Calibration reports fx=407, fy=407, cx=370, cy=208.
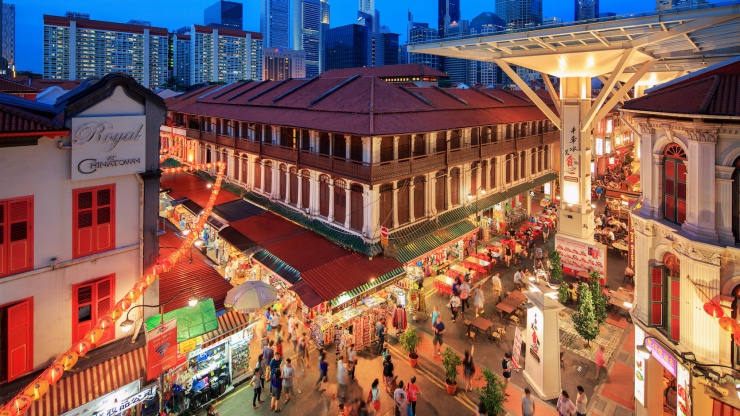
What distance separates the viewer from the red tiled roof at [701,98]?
36.2 feet

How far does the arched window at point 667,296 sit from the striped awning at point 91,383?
16509mm

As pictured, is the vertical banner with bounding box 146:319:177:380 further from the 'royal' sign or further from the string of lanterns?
the 'royal' sign

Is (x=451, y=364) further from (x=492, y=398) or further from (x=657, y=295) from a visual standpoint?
(x=657, y=295)

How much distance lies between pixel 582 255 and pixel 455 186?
9.59 meters

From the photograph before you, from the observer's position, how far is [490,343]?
18797 millimetres

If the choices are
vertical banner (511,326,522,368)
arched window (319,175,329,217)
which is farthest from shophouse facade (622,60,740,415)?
arched window (319,175,329,217)

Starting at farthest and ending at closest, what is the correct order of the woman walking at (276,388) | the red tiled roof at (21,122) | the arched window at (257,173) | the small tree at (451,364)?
1. the arched window at (257,173)
2. the small tree at (451,364)
3. the woman walking at (276,388)
4. the red tiled roof at (21,122)

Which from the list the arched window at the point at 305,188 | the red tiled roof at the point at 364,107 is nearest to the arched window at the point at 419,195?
the red tiled roof at the point at 364,107

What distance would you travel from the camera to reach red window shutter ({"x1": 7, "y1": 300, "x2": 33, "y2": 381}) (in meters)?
10.6

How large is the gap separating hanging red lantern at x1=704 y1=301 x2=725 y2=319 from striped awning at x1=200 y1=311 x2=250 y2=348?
1501 centimetres

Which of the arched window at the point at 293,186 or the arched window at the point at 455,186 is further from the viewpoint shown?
the arched window at the point at 455,186

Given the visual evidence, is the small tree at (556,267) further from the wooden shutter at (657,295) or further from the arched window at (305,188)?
the arched window at (305,188)

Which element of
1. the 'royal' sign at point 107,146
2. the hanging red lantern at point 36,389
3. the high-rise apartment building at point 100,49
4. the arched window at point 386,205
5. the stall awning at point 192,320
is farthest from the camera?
the high-rise apartment building at point 100,49

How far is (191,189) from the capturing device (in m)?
34.2
